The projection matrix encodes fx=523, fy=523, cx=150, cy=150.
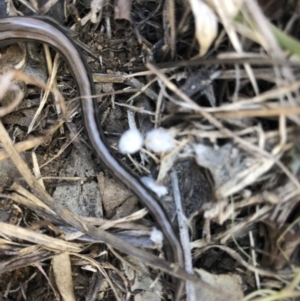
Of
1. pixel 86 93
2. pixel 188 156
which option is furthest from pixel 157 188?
pixel 86 93

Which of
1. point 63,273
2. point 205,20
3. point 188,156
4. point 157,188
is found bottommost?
point 63,273

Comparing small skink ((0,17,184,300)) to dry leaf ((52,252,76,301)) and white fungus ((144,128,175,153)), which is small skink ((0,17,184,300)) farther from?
dry leaf ((52,252,76,301))

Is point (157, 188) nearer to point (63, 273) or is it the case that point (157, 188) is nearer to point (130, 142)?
point (130, 142)

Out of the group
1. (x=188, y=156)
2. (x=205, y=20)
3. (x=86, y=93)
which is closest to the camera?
(x=205, y=20)

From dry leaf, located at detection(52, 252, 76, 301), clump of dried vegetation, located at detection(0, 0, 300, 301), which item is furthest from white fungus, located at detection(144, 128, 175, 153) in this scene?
dry leaf, located at detection(52, 252, 76, 301)

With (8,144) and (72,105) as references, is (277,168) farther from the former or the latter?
(8,144)
